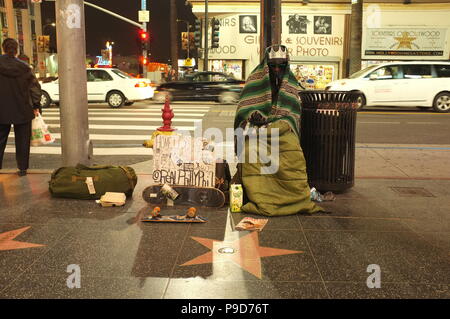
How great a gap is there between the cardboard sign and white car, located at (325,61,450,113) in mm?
12584

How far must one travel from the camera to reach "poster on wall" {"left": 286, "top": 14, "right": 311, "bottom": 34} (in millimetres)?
28516

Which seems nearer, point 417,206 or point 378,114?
point 417,206

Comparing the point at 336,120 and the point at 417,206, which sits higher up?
the point at 336,120

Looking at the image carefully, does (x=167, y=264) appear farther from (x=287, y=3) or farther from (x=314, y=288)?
(x=287, y=3)

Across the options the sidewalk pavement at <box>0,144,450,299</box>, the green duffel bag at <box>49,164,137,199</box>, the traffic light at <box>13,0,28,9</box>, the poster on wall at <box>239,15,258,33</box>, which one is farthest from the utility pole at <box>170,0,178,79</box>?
the green duffel bag at <box>49,164,137,199</box>

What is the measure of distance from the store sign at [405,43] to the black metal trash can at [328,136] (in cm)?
2417

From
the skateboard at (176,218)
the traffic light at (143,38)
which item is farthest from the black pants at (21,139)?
the traffic light at (143,38)

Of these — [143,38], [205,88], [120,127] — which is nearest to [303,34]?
[143,38]

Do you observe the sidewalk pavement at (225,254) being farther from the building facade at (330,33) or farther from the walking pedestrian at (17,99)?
the building facade at (330,33)

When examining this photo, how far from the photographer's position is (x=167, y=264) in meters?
3.75

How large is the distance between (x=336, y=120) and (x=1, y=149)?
4.66 m

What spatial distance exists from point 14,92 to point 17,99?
0.11 metres

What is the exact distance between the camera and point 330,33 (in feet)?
93.6
